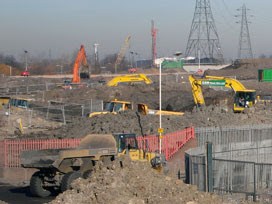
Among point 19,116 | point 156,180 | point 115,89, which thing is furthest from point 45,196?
point 115,89

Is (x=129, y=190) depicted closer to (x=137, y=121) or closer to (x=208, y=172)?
(x=208, y=172)

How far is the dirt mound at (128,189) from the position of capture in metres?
12.4

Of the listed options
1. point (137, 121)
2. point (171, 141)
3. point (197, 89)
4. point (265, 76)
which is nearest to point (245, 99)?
point (197, 89)

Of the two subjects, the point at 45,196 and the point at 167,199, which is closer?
the point at 167,199

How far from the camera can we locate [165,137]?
2412 centimetres

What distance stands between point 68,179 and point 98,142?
1.93 metres

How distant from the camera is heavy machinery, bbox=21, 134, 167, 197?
17.4m

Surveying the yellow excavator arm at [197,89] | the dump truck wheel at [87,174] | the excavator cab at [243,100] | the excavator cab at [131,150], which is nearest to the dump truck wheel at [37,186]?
the dump truck wheel at [87,174]

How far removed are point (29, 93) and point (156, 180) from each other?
1985 inches

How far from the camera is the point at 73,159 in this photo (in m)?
17.6

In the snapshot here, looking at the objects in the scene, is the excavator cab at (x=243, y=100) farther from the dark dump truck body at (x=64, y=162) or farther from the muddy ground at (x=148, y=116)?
the dark dump truck body at (x=64, y=162)

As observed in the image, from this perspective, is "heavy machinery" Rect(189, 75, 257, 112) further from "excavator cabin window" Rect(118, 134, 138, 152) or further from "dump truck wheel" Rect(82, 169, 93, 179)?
"dump truck wheel" Rect(82, 169, 93, 179)

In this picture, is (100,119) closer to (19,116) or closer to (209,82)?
(209,82)

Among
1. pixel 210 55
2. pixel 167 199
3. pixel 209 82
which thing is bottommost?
pixel 167 199
